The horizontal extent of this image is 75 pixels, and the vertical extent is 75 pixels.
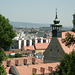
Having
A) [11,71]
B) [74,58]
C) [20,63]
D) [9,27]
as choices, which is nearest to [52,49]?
[20,63]

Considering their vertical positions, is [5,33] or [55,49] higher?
[5,33]

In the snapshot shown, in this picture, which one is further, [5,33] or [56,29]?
[56,29]

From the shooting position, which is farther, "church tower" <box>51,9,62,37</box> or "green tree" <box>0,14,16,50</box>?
"church tower" <box>51,9,62,37</box>

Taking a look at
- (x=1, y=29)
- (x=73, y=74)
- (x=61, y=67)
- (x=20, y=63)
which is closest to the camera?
(x=73, y=74)

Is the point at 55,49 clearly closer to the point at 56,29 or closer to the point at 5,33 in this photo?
the point at 56,29

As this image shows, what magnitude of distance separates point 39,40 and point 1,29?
12131cm

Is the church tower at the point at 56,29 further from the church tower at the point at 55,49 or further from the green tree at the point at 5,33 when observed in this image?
the green tree at the point at 5,33

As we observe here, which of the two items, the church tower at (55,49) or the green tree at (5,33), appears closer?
the green tree at (5,33)

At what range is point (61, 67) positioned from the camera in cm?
2352

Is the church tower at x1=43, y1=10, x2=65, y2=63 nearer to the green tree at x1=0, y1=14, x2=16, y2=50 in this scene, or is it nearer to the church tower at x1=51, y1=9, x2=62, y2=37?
the church tower at x1=51, y1=9, x2=62, y2=37

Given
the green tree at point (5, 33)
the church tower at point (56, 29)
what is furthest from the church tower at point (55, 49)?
the green tree at point (5, 33)

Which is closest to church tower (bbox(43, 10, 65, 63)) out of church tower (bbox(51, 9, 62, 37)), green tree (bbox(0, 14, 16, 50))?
church tower (bbox(51, 9, 62, 37))

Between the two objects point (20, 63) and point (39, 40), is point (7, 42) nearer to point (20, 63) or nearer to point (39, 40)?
point (20, 63)

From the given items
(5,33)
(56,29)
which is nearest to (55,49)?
(56,29)
